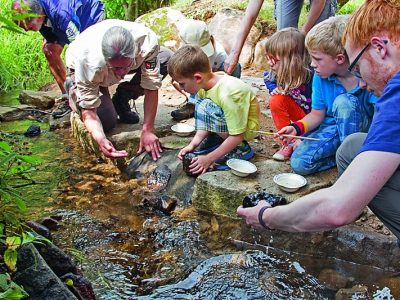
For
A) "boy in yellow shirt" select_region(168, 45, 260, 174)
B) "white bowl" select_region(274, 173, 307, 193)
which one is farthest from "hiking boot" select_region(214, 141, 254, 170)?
"white bowl" select_region(274, 173, 307, 193)

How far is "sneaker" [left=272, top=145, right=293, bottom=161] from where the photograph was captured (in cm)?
372

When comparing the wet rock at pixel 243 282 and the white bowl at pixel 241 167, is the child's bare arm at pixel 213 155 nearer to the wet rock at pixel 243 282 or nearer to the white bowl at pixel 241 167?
the white bowl at pixel 241 167

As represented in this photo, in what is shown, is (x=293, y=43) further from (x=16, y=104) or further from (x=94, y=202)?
(x=16, y=104)

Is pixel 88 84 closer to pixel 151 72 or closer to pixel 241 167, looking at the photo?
pixel 151 72

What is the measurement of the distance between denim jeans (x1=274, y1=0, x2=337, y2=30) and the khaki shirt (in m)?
1.06

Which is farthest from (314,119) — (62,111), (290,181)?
(62,111)

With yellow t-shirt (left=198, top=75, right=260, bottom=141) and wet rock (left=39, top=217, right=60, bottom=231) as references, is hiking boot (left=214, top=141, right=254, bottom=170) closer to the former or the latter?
yellow t-shirt (left=198, top=75, right=260, bottom=141)

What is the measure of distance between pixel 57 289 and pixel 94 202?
1.92 meters

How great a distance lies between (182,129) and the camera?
4461 millimetres

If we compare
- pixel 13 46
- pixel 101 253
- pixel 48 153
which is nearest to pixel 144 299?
pixel 101 253

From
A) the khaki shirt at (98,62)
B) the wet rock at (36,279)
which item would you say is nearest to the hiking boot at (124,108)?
the khaki shirt at (98,62)

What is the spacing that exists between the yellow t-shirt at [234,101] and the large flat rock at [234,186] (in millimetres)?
327

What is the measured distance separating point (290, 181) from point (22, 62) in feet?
18.9

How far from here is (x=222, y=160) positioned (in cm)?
378
